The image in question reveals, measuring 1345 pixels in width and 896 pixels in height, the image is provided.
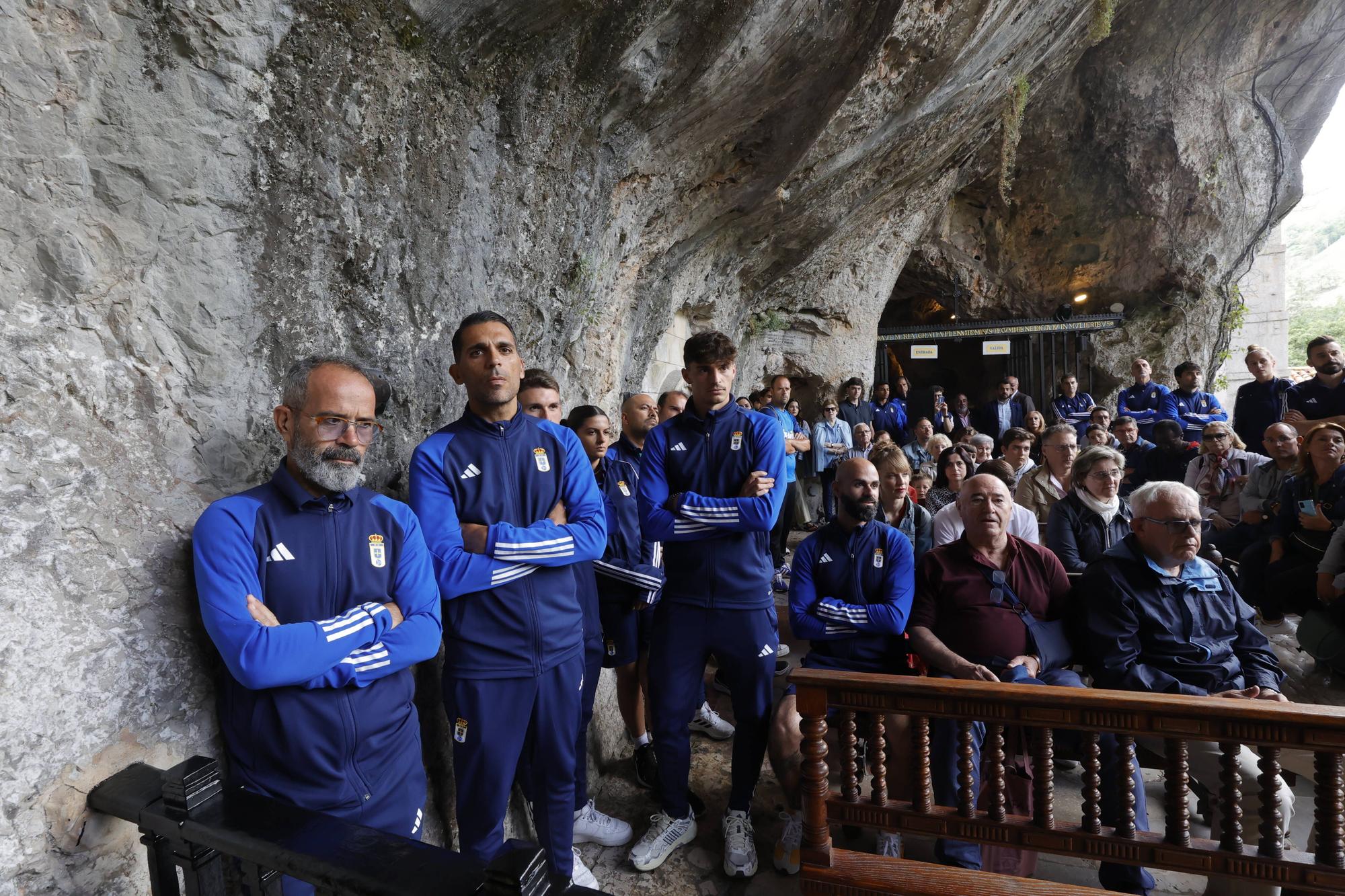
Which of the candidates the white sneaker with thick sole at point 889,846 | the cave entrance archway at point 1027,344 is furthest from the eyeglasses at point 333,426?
the cave entrance archway at point 1027,344

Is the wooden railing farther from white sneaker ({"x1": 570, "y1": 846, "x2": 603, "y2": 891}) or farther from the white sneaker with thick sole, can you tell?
white sneaker ({"x1": 570, "y1": 846, "x2": 603, "y2": 891})

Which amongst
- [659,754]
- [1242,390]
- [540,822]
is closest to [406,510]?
[540,822]

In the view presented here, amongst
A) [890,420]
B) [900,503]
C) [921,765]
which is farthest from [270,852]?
[890,420]

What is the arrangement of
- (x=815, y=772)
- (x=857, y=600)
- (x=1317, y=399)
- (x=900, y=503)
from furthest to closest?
(x=1317, y=399), (x=900, y=503), (x=857, y=600), (x=815, y=772)

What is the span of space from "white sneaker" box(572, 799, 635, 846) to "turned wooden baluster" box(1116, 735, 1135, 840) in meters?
1.91

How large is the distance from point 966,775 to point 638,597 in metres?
1.55

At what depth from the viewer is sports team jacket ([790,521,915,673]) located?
2986 mm

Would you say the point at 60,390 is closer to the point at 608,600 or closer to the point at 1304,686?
the point at 608,600

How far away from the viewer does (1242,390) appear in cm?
695

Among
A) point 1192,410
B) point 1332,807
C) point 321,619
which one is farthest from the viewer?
point 1192,410

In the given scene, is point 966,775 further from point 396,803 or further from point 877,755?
point 396,803

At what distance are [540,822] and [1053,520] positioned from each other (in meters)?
3.10

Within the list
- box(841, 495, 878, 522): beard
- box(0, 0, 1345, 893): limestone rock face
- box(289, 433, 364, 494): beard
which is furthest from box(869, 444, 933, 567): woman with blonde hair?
box(289, 433, 364, 494): beard

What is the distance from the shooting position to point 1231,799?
201 centimetres
